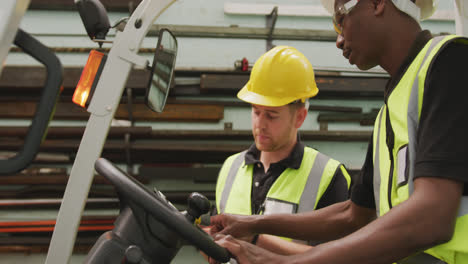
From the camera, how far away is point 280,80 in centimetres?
199

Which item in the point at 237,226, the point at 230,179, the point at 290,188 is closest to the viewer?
the point at 237,226

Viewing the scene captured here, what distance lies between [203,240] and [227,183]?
1.11m

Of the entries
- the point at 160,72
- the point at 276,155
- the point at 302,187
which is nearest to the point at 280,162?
the point at 276,155

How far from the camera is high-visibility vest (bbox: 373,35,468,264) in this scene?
86 centimetres

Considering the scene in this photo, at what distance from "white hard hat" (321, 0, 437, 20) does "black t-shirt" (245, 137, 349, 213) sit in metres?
0.80

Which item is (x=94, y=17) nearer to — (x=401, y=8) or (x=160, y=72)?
(x=160, y=72)

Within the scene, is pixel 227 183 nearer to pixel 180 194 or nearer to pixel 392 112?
pixel 392 112

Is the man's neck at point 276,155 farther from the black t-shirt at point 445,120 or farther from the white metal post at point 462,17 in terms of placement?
the black t-shirt at point 445,120

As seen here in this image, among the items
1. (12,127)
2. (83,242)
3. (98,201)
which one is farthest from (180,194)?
(12,127)

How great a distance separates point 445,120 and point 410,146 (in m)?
0.13

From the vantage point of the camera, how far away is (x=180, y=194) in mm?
3498

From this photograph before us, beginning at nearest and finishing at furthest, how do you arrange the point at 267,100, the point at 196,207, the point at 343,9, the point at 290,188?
the point at 196,207
the point at 343,9
the point at 290,188
the point at 267,100

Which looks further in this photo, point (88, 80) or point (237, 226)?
point (237, 226)

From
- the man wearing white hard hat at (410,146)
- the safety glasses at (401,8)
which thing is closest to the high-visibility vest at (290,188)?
the man wearing white hard hat at (410,146)
